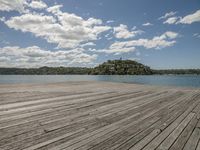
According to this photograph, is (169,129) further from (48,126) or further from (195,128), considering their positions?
(48,126)

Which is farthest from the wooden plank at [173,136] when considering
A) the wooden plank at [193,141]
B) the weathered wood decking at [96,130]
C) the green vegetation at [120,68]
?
the green vegetation at [120,68]

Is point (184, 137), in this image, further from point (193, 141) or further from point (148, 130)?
point (148, 130)

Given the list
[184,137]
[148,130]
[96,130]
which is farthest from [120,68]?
[184,137]

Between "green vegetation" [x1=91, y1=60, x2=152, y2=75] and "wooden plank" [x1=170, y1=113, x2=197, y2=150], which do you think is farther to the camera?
"green vegetation" [x1=91, y1=60, x2=152, y2=75]

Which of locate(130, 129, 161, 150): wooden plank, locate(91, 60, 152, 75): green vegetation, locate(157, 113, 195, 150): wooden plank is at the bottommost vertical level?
locate(157, 113, 195, 150): wooden plank

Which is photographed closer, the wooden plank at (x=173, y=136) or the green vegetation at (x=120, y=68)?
the wooden plank at (x=173, y=136)

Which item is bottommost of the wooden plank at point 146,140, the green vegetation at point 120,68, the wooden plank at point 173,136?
the wooden plank at point 173,136

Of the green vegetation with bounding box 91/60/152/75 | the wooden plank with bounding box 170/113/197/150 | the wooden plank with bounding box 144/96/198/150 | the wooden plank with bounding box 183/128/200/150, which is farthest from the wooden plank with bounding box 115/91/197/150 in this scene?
the green vegetation with bounding box 91/60/152/75

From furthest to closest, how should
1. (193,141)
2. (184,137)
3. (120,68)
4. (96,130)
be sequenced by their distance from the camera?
(120,68) < (96,130) < (184,137) < (193,141)

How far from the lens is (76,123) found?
3.87 meters

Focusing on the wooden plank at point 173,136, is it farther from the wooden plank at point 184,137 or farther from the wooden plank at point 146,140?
the wooden plank at point 146,140

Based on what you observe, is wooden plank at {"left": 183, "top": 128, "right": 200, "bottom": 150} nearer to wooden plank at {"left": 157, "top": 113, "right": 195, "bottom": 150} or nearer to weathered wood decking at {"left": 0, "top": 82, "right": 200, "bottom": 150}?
weathered wood decking at {"left": 0, "top": 82, "right": 200, "bottom": 150}

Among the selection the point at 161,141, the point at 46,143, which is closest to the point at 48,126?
the point at 46,143

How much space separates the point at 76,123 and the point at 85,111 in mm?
1127
